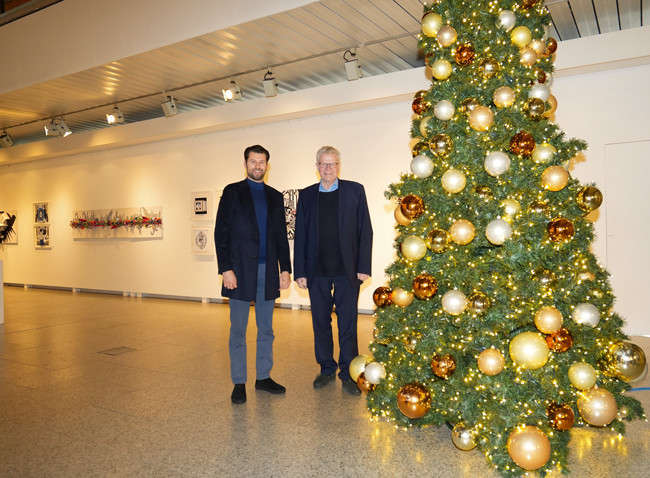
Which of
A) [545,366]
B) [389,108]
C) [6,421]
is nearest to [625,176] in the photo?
[389,108]

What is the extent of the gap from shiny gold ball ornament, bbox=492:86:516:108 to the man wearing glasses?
1296mm

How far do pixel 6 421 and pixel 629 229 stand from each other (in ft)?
21.7

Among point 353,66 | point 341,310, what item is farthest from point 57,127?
point 341,310

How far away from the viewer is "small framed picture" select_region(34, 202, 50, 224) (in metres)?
12.2

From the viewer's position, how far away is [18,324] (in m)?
7.03

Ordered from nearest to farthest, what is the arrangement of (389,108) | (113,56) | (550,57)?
(550,57)
(113,56)
(389,108)

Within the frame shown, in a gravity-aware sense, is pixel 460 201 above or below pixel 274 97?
below

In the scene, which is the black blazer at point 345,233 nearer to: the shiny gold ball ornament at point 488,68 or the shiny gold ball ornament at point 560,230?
the shiny gold ball ornament at point 488,68

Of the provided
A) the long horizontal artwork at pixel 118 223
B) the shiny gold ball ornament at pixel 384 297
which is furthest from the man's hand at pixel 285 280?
the long horizontal artwork at pixel 118 223

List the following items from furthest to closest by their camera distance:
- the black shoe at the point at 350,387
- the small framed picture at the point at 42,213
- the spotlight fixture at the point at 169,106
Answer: the small framed picture at the point at 42,213
the spotlight fixture at the point at 169,106
the black shoe at the point at 350,387

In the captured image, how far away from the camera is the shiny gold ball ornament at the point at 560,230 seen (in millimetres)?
2549

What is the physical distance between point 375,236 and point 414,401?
16.8 feet

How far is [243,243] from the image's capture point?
3.60 metres

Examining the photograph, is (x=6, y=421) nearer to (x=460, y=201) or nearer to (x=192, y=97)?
(x=460, y=201)
